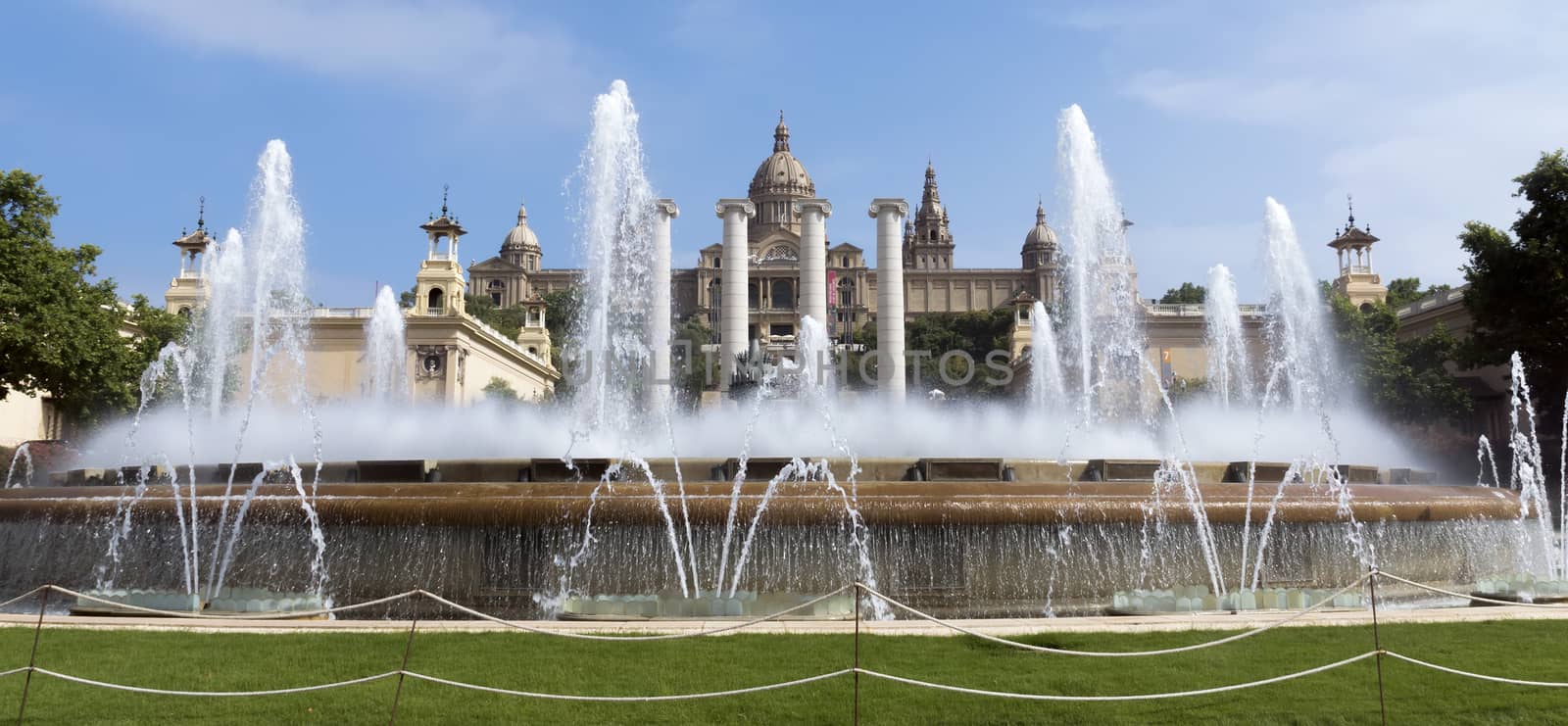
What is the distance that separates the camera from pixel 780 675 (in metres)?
6.98

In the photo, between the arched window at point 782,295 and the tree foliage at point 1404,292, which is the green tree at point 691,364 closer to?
the arched window at point 782,295

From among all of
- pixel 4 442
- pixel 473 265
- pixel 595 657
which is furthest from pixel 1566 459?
pixel 473 265

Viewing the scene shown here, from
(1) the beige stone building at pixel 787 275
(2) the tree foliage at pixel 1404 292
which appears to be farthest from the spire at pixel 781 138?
(2) the tree foliage at pixel 1404 292

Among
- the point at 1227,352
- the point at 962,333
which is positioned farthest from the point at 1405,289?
the point at 962,333

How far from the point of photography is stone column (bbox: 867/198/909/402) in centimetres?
3203

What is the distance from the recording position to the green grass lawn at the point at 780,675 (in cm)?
611

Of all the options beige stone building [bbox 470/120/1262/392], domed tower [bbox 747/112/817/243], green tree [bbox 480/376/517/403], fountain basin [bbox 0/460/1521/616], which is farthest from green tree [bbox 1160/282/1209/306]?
fountain basin [bbox 0/460/1521/616]

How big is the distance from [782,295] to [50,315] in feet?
313

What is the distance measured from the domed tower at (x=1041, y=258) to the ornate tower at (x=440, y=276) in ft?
281

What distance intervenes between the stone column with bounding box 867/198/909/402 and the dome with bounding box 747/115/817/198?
104753mm

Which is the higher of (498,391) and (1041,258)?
(1041,258)

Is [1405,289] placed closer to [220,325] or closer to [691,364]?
[691,364]

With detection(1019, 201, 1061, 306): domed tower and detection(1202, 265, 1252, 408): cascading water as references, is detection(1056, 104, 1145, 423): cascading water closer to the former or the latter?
detection(1202, 265, 1252, 408): cascading water

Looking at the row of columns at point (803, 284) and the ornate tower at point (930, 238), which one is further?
the ornate tower at point (930, 238)
